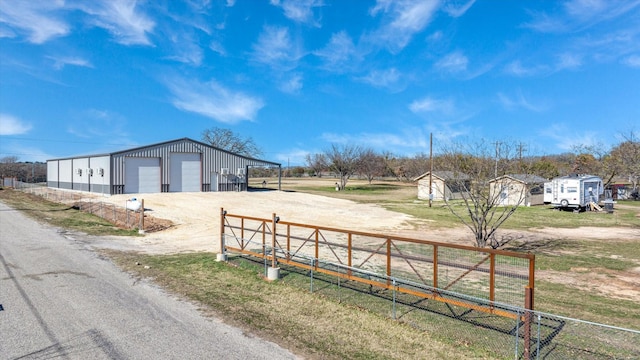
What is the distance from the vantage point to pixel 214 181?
38406 millimetres

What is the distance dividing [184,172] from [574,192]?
34254 millimetres

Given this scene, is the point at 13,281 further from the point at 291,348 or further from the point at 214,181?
the point at 214,181

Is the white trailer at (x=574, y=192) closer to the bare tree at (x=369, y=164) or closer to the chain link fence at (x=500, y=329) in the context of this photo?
the chain link fence at (x=500, y=329)

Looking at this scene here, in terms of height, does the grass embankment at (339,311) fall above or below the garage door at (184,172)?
below

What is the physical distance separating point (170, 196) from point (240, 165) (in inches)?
395

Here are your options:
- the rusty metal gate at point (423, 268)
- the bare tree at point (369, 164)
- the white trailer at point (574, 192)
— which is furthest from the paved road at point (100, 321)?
the bare tree at point (369, 164)

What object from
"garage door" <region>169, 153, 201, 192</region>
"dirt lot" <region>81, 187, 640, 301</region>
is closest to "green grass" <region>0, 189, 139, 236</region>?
"dirt lot" <region>81, 187, 640, 301</region>

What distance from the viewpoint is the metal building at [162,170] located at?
32.9 m

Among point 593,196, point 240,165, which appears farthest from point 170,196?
point 593,196

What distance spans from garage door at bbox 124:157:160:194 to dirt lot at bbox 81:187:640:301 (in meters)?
2.07

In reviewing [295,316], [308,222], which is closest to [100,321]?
[295,316]

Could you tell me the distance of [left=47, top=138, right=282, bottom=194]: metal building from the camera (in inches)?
1297

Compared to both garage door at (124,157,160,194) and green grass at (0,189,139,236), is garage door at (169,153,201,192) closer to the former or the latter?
garage door at (124,157,160,194)

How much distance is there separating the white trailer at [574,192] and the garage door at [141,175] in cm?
3507
